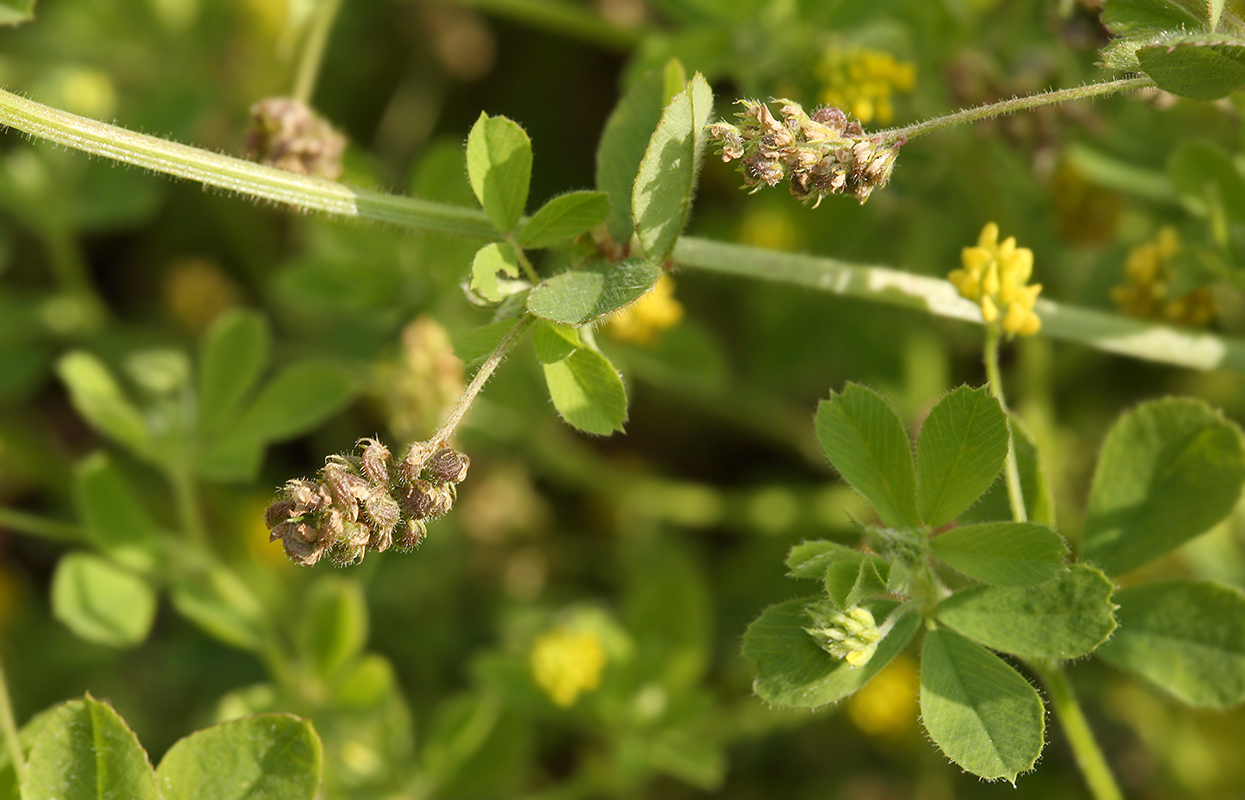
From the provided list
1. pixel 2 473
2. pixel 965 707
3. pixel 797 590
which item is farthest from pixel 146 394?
pixel 965 707

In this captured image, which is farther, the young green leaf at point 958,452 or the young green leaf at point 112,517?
the young green leaf at point 112,517

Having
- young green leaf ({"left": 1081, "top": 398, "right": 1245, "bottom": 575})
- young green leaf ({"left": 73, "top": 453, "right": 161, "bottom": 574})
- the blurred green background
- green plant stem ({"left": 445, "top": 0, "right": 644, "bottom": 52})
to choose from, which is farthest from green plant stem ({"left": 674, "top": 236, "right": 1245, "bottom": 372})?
young green leaf ({"left": 73, "top": 453, "right": 161, "bottom": 574})

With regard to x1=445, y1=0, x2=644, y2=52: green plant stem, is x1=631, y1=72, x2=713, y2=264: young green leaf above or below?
above

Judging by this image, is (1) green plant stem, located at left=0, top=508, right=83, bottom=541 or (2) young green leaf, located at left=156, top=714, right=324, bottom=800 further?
(1) green plant stem, located at left=0, top=508, right=83, bottom=541

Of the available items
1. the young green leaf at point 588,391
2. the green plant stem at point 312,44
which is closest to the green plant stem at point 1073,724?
the young green leaf at point 588,391

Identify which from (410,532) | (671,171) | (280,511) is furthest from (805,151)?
(280,511)

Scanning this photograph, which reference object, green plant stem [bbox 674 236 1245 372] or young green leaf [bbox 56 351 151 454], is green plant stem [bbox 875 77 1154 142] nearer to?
green plant stem [bbox 674 236 1245 372]

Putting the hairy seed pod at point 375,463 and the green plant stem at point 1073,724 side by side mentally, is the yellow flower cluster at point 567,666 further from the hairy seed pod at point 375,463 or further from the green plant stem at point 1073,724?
the hairy seed pod at point 375,463

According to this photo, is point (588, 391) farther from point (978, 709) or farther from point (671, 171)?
point (978, 709)

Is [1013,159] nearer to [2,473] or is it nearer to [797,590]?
[797,590]
